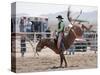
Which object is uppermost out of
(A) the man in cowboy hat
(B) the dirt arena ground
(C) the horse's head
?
(A) the man in cowboy hat

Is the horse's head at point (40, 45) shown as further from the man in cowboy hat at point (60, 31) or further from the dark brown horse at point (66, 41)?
the man in cowboy hat at point (60, 31)

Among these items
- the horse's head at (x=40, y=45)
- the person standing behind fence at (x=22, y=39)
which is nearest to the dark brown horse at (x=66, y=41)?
the horse's head at (x=40, y=45)

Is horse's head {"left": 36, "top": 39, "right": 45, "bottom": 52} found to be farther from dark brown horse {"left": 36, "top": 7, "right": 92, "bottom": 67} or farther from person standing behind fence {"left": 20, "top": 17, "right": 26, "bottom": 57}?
person standing behind fence {"left": 20, "top": 17, "right": 26, "bottom": 57}

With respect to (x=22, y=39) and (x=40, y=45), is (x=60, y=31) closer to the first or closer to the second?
(x=40, y=45)

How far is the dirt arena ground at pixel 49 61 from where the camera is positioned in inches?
82.0

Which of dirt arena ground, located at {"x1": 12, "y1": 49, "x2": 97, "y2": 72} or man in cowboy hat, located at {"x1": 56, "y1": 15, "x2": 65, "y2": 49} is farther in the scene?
man in cowboy hat, located at {"x1": 56, "y1": 15, "x2": 65, "y2": 49}

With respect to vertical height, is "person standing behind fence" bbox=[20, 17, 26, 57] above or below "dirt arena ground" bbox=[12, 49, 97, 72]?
above

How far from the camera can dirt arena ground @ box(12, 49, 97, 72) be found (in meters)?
2.08

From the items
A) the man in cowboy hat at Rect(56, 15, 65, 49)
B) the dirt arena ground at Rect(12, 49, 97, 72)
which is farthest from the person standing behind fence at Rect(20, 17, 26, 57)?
the man in cowboy hat at Rect(56, 15, 65, 49)

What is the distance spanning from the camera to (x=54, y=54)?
220 cm

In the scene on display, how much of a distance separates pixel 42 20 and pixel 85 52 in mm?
529

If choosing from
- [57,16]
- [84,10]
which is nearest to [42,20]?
[57,16]

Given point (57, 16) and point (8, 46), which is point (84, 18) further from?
point (8, 46)

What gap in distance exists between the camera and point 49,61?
2176mm
